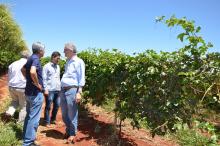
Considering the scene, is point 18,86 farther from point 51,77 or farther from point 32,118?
point 32,118

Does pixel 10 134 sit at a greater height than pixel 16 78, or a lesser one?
lesser

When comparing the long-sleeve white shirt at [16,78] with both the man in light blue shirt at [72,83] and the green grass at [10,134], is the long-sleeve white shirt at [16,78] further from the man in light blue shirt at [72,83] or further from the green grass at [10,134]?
the man in light blue shirt at [72,83]

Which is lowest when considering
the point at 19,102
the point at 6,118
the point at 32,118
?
the point at 6,118

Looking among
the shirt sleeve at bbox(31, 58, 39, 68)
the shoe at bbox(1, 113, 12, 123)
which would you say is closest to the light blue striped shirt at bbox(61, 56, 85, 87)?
the shirt sleeve at bbox(31, 58, 39, 68)

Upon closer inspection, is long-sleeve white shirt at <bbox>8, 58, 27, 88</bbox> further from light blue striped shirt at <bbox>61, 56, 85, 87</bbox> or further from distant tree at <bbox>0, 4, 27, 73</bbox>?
distant tree at <bbox>0, 4, 27, 73</bbox>

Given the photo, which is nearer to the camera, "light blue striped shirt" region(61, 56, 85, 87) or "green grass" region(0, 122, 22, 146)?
"green grass" region(0, 122, 22, 146)

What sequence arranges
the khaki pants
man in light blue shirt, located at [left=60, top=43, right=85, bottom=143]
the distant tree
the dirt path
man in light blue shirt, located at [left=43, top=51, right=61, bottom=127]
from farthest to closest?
1. the distant tree
2. man in light blue shirt, located at [left=43, top=51, right=61, bottom=127]
3. the khaki pants
4. the dirt path
5. man in light blue shirt, located at [left=60, top=43, right=85, bottom=143]

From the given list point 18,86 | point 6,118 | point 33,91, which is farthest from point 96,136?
point 6,118

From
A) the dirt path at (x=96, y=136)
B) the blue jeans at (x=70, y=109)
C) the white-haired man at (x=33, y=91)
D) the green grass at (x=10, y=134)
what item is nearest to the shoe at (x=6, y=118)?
the green grass at (x=10, y=134)

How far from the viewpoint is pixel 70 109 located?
7.17 meters

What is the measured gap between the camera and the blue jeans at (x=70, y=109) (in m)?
7.13

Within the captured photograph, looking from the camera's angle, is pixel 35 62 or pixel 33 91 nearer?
pixel 35 62

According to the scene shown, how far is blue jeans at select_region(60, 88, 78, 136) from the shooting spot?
23.4 ft

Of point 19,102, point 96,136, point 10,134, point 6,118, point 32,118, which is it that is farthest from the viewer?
point 6,118
